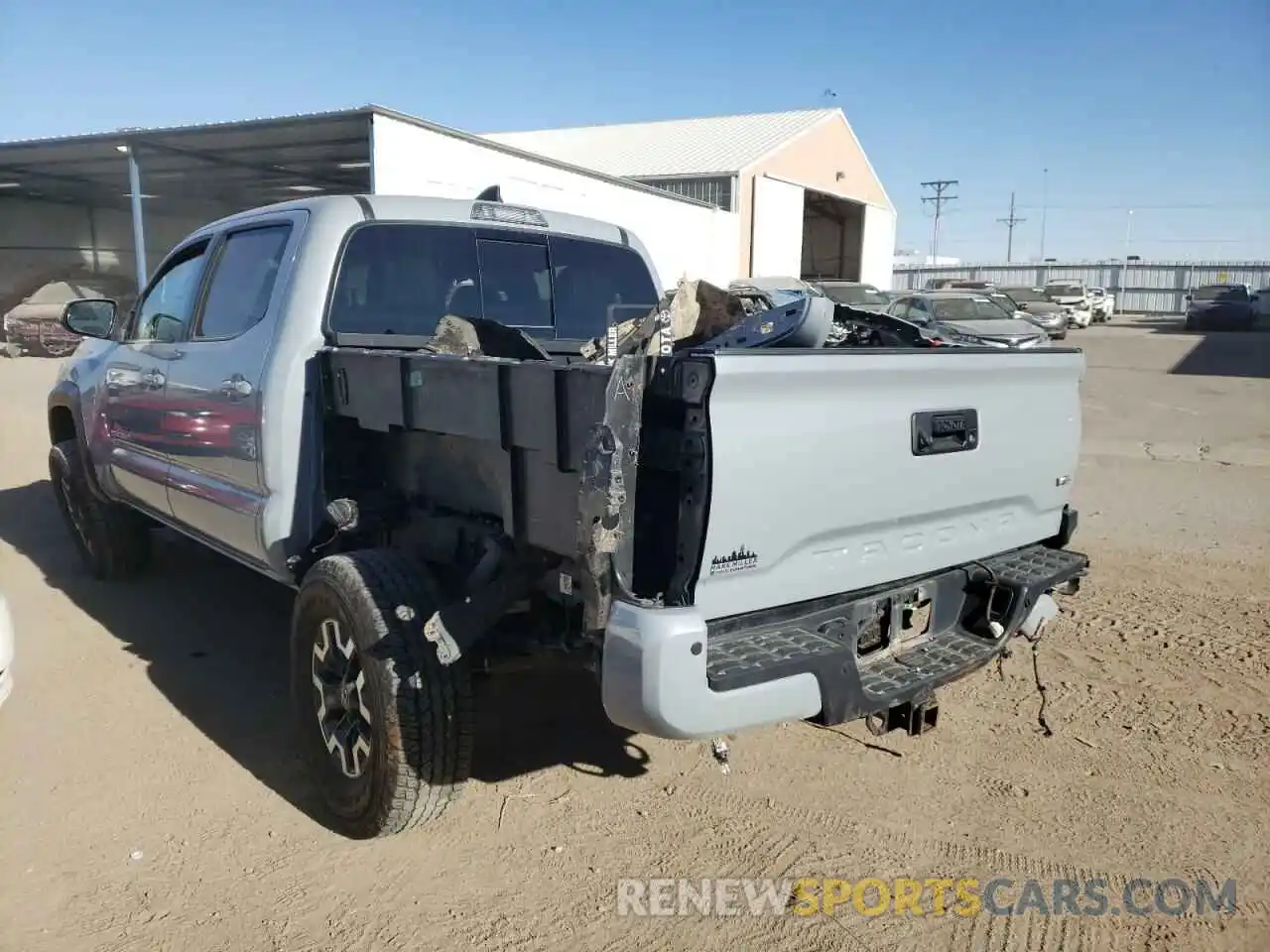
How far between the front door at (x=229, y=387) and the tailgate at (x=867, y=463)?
6.80 ft

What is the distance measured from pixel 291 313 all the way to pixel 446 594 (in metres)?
1.32

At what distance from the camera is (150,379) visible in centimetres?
495

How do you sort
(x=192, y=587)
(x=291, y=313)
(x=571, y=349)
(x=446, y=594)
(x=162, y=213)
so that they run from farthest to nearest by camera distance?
(x=162, y=213)
(x=192, y=587)
(x=571, y=349)
(x=291, y=313)
(x=446, y=594)

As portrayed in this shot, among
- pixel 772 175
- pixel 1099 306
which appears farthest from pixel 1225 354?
pixel 1099 306

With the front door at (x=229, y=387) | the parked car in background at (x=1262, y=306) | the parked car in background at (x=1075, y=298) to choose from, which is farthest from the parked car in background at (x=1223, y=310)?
the front door at (x=229, y=387)

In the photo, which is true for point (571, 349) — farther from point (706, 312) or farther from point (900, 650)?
point (900, 650)

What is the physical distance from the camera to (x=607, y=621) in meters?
2.61

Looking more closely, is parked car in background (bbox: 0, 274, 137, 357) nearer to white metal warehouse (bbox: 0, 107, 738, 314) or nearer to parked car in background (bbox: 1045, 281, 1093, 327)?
white metal warehouse (bbox: 0, 107, 738, 314)

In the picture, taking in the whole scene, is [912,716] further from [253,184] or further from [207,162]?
[253,184]

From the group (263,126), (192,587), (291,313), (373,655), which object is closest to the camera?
(373,655)

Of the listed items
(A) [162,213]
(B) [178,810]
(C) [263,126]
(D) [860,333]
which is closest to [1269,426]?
(D) [860,333]

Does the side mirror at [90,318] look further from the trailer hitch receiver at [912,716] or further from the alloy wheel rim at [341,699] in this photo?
the trailer hitch receiver at [912,716]

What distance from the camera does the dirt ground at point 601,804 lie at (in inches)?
117

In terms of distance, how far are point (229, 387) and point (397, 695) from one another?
5.49 ft
